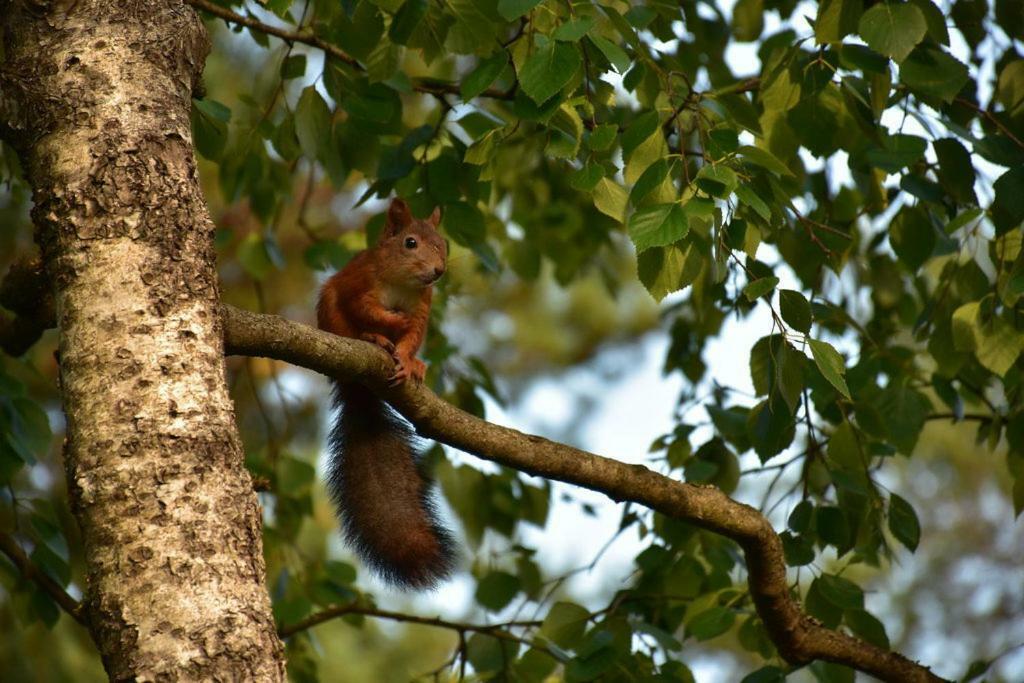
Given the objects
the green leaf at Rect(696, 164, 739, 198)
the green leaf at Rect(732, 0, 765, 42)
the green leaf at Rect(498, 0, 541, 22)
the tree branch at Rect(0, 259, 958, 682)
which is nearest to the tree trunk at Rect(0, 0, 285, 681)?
the tree branch at Rect(0, 259, 958, 682)

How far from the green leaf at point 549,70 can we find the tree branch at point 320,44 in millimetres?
741

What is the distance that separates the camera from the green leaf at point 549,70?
190 cm

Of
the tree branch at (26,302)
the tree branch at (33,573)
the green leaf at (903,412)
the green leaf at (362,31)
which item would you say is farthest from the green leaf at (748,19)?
the tree branch at (33,573)

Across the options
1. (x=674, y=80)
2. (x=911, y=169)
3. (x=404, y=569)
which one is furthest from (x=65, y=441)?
(x=911, y=169)

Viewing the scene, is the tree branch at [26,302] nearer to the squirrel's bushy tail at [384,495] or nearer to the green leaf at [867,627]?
the squirrel's bushy tail at [384,495]

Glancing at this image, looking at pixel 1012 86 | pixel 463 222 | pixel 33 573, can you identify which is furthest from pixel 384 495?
pixel 1012 86

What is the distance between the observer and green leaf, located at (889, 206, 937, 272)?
2672 mm

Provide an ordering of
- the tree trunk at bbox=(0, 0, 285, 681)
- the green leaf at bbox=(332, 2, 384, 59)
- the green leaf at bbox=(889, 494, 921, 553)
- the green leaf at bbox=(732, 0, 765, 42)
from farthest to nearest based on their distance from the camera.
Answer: the green leaf at bbox=(732, 0, 765, 42), the green leaf at bbox=(889, 494, 921, 553), the green leaf at bbox=(332, 2, 384, 59), the tree trunk at bbox=(0, 0, 285, 681)

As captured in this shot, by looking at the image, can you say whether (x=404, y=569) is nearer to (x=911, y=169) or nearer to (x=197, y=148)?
(x=197, y=148)

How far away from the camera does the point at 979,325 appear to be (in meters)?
2.48

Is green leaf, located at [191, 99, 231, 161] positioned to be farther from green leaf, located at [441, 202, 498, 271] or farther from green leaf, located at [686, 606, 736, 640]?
green leaf, located at [686, 606, 736, 640]

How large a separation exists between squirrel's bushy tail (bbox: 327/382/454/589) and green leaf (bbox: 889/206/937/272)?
1.27 m

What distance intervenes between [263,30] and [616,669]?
174cm

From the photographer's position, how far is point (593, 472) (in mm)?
2250
